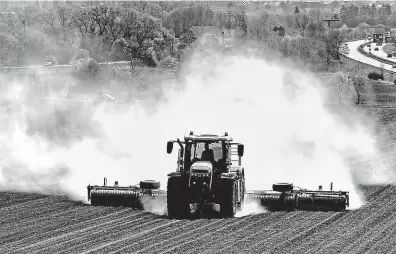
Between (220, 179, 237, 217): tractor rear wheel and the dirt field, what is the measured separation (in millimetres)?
323

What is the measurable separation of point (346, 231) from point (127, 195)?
9268 mm

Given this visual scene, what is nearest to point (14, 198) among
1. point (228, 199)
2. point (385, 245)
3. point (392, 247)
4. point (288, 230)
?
point (228, 199)

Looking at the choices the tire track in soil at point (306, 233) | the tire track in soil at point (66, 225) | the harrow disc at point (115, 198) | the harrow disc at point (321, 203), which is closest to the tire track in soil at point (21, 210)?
the tire track in soil at point (66, 225)

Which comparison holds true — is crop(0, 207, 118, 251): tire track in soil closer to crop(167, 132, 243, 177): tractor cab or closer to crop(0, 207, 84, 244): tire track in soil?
crop(0, 207, 84, 244): tire track in soil

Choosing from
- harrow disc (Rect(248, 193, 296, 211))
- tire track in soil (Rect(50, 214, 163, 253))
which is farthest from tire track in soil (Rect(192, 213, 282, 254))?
tire track in soil (Rect(50, 214, 163, 253))

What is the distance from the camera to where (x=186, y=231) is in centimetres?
2939

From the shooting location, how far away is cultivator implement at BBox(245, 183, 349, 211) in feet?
111

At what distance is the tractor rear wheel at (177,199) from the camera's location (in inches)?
1222

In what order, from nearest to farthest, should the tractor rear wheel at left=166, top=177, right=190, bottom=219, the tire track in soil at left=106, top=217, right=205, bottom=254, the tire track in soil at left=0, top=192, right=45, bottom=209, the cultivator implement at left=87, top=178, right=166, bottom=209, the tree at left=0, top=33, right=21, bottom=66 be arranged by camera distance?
1. the tire track in soil at left=106, top=217, right=205, bottom=254
2. the tractor rear wheel at left=166, top=177, right=190, bottom=219
3. the cultivator implement at left=87, top=178, right=166, bottom=209
4. the tire track in soil at left=0, top=192, right=45, bottom=209
5. the tree at left=0, top=33, right=21, bottom=66

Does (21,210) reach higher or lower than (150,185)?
lower

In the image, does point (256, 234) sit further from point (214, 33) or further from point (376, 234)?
point (214, 33)

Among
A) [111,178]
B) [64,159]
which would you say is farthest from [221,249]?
[64,159]

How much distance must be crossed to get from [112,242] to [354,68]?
133505mm

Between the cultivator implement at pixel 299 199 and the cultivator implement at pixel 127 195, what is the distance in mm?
3622
